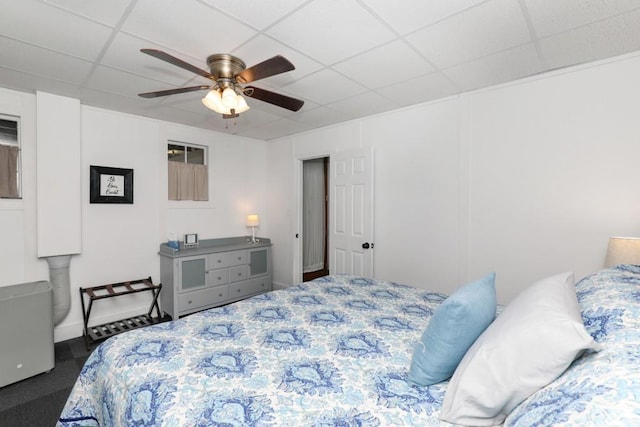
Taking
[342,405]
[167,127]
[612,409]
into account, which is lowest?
[342,405]

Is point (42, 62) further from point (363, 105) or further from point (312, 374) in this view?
point (312, 374)

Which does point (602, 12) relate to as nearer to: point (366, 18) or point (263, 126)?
point (366, 18)

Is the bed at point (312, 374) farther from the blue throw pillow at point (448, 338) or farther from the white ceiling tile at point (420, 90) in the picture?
the white ceiling tile at point (420, 90)

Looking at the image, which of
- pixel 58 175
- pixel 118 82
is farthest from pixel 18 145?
pixel 118 82

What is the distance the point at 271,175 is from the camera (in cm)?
490

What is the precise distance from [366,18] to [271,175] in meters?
3.32

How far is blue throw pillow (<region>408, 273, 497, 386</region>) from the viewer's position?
44.9 inches

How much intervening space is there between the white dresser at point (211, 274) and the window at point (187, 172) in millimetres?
681

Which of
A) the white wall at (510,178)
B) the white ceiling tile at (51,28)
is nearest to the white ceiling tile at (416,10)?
the white wall at (510,178)

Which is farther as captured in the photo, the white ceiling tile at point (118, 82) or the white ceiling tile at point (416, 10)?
the white ceiling tile at point (118, 82)

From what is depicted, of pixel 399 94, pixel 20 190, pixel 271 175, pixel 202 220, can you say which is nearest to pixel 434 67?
pixel 399 94

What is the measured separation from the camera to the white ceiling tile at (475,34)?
1.74m

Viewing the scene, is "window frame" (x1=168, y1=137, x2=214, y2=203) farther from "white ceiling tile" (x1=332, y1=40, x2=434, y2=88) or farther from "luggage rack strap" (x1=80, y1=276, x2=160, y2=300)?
"white ceiling tile" (x1=332, y1=40, x2=434, y2=88)

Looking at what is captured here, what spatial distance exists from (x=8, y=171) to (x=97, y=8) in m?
2.23
